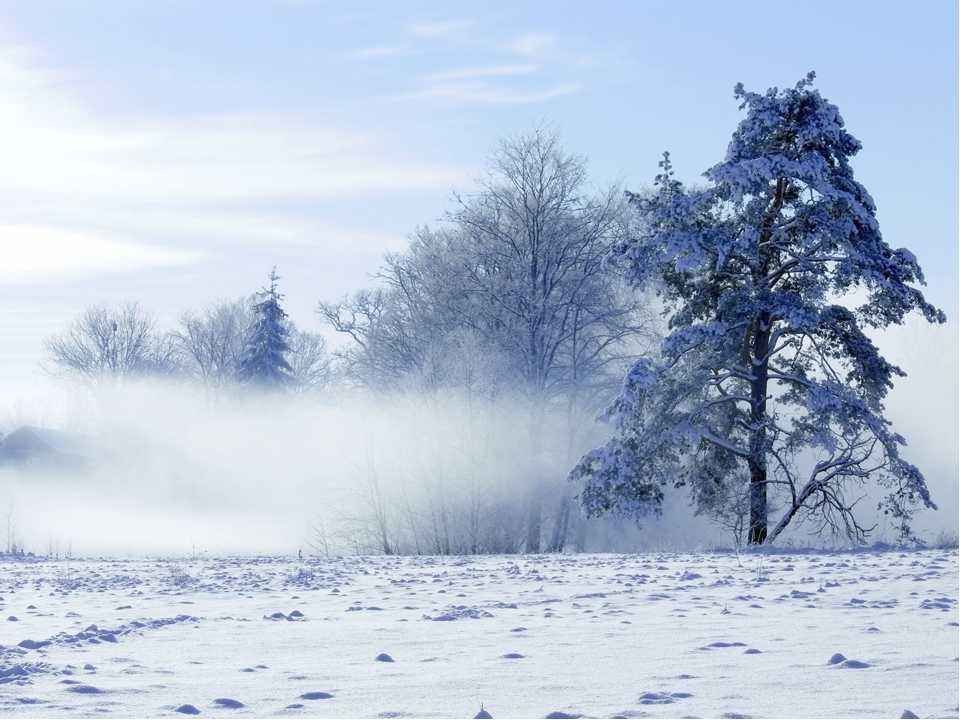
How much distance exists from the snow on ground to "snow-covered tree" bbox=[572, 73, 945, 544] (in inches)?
285

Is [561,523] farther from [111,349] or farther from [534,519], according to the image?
[111,349]

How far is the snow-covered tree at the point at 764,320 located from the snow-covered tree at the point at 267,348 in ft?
141

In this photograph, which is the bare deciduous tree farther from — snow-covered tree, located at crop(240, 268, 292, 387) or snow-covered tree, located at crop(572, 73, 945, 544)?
snow-covered tree, located at crop(572, 73, 945, 544)

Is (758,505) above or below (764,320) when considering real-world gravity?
below

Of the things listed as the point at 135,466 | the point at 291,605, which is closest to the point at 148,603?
the point at 291,605

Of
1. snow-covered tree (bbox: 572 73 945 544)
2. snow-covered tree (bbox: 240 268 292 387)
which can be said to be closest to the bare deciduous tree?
snow-covered tree (bbox: 240 268 292 387)

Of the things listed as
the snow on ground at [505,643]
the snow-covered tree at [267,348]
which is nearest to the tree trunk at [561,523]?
the snow on ground at [505,643]

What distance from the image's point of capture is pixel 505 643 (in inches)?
354

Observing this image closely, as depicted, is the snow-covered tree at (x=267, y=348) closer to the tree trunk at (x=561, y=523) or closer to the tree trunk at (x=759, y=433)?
the tree trunk at (x=561, y=523)

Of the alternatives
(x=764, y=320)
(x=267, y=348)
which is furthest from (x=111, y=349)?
(x=764, y=320)

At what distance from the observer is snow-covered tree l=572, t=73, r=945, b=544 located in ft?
76.4

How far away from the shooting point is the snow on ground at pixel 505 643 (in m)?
6.39

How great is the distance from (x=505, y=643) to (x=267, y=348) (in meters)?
58.0

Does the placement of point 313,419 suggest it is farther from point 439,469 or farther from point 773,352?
point 773,352
